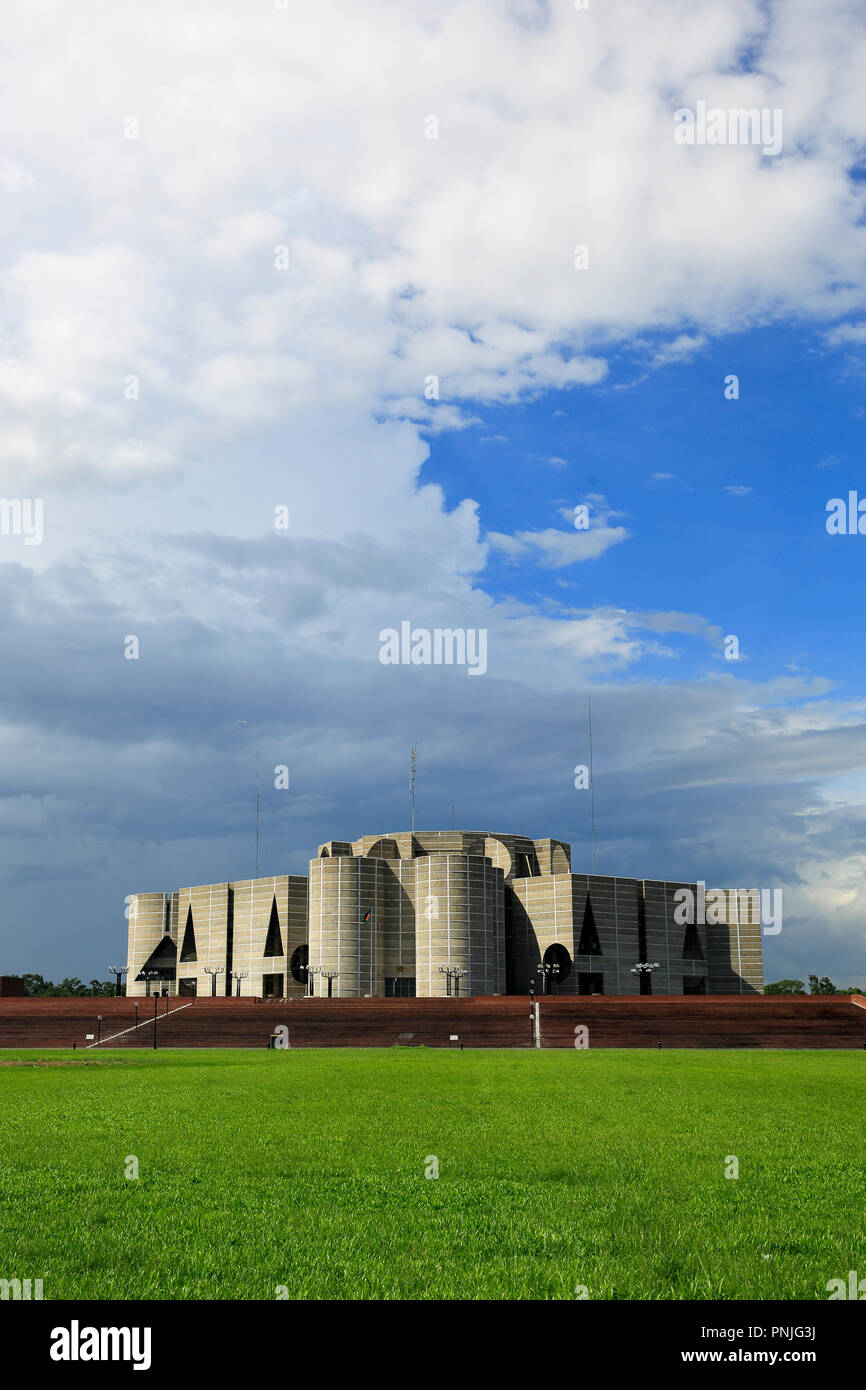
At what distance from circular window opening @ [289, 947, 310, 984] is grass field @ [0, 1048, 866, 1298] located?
306 feet

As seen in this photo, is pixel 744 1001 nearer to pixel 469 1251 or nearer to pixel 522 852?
pixel 522 852

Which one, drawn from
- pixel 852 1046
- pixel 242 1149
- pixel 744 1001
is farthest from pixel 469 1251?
pixel 744 1001

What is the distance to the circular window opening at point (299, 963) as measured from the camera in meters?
115

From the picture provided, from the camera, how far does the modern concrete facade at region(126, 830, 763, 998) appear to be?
105 metres

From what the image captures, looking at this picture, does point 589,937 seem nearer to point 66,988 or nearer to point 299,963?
point 299,963

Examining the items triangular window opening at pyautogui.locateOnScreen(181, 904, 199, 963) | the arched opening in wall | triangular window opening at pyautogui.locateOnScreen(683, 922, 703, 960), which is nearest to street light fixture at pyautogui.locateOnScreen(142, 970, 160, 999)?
triangular window opening at pyautogui.locateOnScreen(181, 904, 199, 963)

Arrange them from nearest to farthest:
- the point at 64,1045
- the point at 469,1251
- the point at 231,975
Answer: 1. the point at 469,1251
2. the point at 64,1045
3. the point at 231,975

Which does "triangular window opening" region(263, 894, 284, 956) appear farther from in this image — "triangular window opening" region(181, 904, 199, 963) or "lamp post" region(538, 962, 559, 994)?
"lamp post" region(538, 962, 559, 994)

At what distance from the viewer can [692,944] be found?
389 feet

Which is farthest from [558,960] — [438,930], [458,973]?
[438,930]

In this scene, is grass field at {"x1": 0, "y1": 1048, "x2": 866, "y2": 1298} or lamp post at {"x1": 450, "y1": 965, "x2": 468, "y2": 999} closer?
grass field at {"x1": 0, "y1": 1048, "x2": 866, "y2": 1298}
